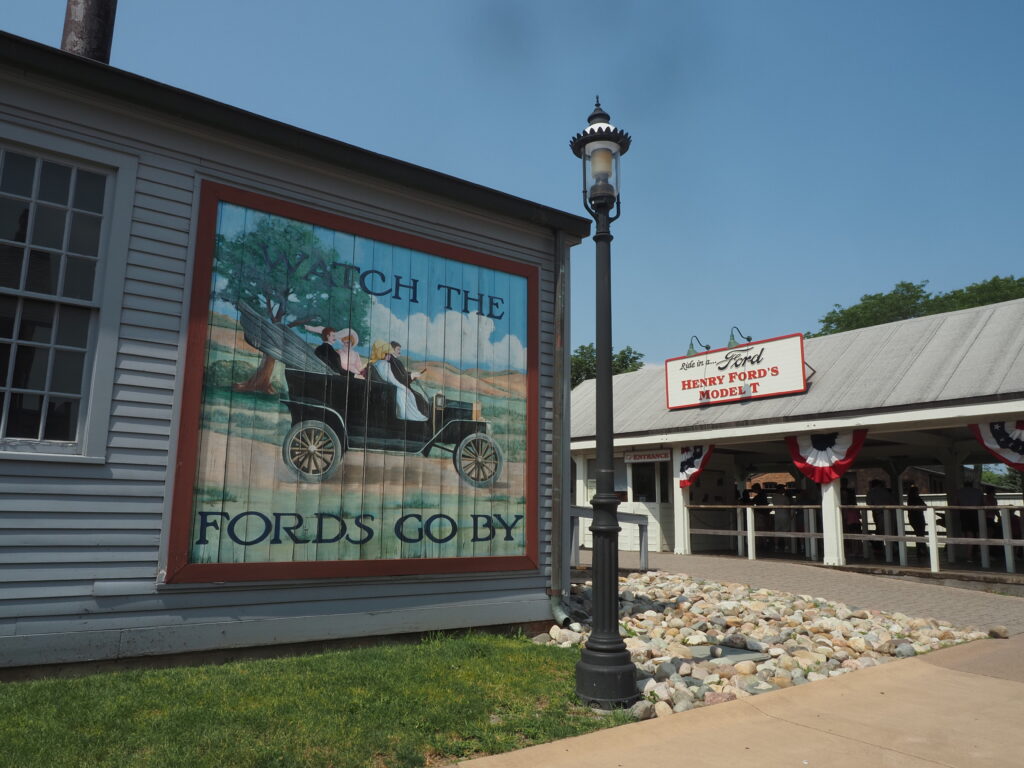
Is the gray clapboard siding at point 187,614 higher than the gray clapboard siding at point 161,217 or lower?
lower

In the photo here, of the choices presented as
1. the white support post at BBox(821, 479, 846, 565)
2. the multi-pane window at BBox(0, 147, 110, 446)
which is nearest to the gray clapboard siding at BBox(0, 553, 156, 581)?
the multi-pane window at BBox(0, 147, 110, 446)

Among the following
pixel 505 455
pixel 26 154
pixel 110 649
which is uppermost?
pixel 26 154

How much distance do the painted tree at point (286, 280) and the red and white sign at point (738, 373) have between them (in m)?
11.3

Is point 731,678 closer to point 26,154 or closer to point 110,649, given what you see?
point 110,649

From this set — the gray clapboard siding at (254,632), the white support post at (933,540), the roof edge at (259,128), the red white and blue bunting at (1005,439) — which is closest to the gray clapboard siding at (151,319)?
the roof edge at (259,128)

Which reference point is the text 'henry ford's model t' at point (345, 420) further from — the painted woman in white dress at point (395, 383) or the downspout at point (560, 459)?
the downspout at point (560, 459)

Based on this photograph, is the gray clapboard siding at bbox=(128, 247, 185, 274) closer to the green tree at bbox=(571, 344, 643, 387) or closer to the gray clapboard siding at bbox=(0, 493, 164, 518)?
the gray clapboard siding at bbox=(0, 493, 164, 518)

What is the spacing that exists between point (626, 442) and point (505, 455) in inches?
409

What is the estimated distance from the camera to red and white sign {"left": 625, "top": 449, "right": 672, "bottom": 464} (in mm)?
17594

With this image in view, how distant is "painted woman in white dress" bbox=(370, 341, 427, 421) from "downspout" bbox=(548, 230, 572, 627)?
64.3 inches

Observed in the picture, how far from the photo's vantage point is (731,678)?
6109mm

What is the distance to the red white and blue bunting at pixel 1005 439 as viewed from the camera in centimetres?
1181

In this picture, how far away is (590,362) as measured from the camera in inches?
1754

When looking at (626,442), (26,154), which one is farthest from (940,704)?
(626,442)
